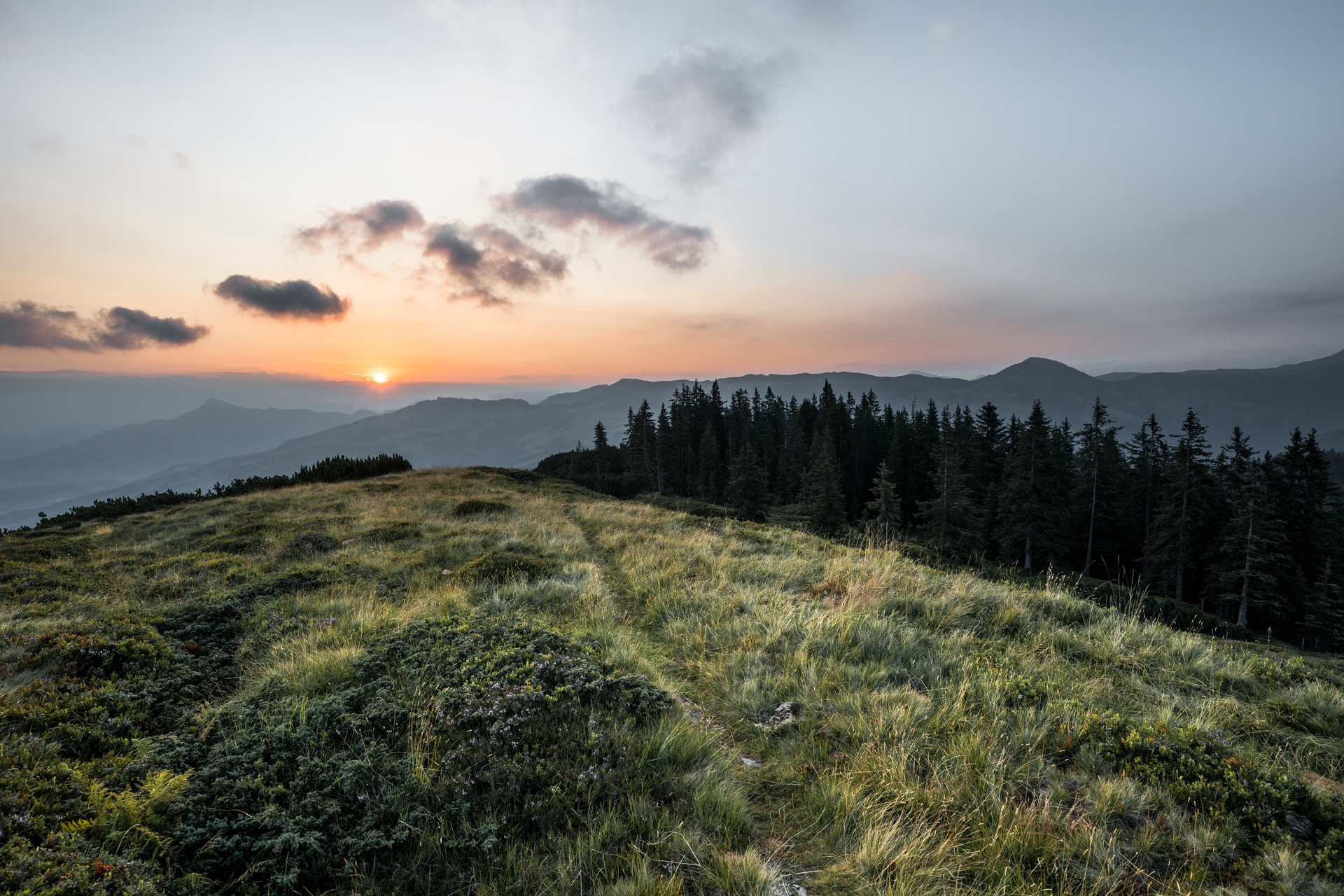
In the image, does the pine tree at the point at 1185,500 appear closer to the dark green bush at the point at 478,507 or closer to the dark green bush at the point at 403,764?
the dark green bush at the point at 478,507

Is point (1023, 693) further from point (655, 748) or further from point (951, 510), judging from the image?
point (951, 510)

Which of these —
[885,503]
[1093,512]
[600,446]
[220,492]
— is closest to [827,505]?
[885,503]

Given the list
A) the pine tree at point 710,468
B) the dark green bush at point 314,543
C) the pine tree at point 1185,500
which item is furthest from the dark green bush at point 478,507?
the pine tree at point 710,468

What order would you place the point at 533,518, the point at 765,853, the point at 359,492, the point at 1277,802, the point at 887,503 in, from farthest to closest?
the point at 887,503, the point at 359,492, the point at 533,518, the point at 1277,802, the point at 765,853

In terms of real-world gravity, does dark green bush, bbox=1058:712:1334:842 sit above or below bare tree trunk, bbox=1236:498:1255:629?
above

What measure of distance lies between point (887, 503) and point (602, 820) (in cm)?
4516

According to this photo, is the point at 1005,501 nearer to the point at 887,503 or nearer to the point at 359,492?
the point at 887,503

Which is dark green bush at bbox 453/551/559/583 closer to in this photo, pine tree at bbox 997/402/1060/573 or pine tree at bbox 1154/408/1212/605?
pine tree at bbox 997/402/1060/573

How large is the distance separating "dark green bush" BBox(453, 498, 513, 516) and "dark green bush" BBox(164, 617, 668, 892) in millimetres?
13769

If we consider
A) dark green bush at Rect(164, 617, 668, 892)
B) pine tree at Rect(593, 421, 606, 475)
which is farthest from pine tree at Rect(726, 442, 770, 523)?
dark green bush at Rect(164, 617, 668, 892)

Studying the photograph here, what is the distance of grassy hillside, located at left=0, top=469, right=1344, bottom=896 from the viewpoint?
308 centimetres

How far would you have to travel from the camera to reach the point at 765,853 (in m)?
3.41

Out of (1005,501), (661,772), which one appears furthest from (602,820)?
(1005,501)

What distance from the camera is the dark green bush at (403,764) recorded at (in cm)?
313
